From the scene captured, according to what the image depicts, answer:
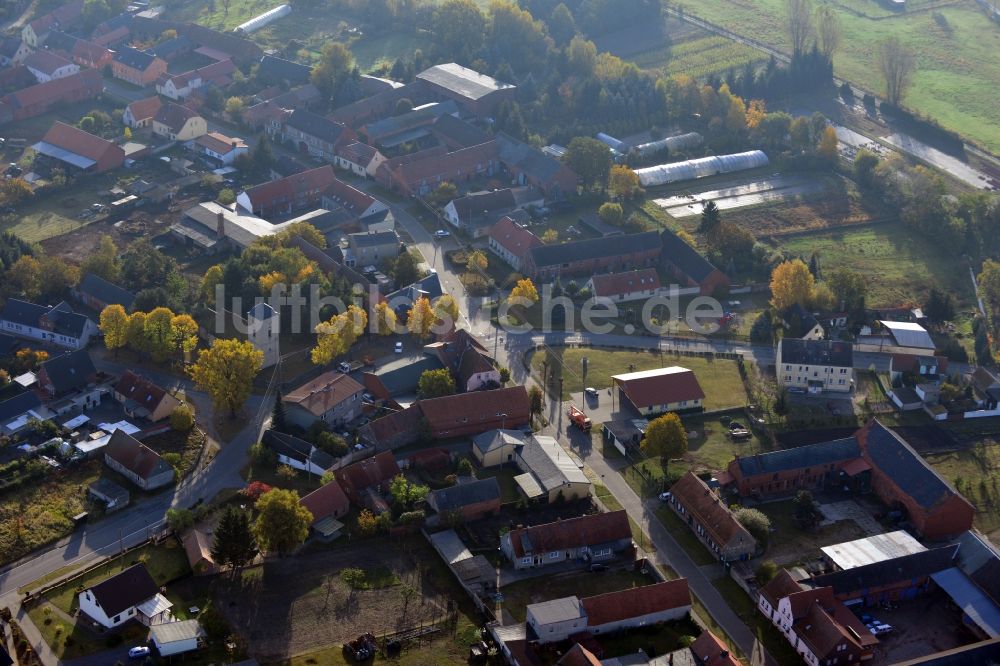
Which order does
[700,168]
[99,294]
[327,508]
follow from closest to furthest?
[327,508] < [99,294] < [700,168]

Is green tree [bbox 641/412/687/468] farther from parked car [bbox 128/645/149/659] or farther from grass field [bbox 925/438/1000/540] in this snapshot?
parked car [bbox 128/645/149/659]

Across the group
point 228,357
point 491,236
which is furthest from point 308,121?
point 228,357

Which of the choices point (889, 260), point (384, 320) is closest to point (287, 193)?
point (384, 320)

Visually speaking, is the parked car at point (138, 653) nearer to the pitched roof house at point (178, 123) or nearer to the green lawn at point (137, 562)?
the green lawn at point (137, 562)

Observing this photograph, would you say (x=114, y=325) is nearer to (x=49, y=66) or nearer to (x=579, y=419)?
(x=579, y=419)

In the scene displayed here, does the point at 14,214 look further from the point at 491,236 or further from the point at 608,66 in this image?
the point at 608,66

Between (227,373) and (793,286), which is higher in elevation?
(227,373)
